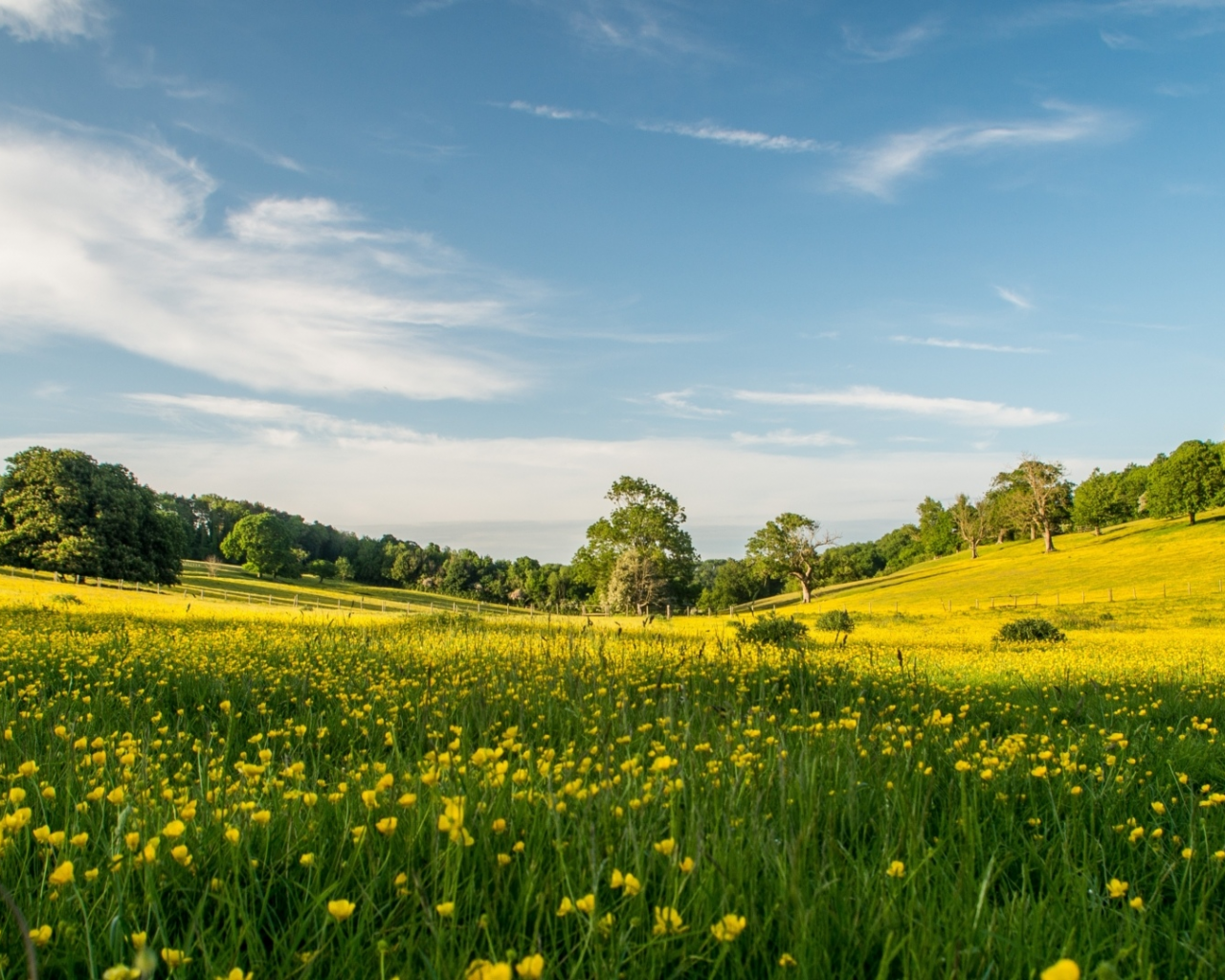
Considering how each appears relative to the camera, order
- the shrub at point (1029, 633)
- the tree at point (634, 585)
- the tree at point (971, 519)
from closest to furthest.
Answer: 1. the shrub at point (1029, 633)
2. the tree at point (634, 585)
3. the tree at point (971, 519)

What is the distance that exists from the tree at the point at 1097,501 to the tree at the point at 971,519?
1316 cm

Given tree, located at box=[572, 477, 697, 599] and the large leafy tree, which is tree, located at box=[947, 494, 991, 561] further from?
the large leafy tree

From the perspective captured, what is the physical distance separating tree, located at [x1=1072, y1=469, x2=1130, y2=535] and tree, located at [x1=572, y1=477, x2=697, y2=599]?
186ft

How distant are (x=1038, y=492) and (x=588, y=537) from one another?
60819mm

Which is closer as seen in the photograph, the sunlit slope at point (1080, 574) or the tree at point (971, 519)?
the sunlit slope at point (1080, 574)

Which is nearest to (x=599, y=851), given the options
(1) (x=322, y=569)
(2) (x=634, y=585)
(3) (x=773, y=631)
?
(3) (x=773, y=631)

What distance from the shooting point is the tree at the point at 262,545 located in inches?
3688

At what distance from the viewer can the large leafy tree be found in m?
48.2

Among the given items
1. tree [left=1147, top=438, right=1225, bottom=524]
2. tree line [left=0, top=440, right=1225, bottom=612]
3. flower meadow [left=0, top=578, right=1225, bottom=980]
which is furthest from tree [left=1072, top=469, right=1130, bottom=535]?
flower meadow [left=0, top=578, right=1225, bottom=980]

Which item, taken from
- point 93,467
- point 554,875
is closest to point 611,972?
point 554,875

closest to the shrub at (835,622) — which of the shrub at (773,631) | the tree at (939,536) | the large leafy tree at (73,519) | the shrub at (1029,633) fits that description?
the shrub at (1029,633)

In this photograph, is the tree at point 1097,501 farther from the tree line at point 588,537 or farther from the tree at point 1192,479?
the tree at point 1192,479

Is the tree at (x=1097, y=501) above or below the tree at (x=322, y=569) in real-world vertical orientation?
above

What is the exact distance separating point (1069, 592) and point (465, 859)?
2500 inches
